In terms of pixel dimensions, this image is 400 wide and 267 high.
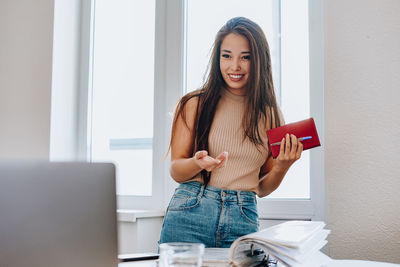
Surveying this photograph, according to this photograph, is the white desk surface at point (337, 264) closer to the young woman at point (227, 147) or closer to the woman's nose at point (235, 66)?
the young woman at point (227, 147)

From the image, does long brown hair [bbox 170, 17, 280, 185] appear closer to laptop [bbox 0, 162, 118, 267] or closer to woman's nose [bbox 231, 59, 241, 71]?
woman's nose [bbox 231, 59, 241, 71]

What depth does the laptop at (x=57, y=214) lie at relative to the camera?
0.51m

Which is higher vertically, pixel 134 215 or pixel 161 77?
pixel 161 77

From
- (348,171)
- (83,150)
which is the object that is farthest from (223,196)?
(83,150)

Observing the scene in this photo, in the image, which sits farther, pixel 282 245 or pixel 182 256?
pixel 282 245

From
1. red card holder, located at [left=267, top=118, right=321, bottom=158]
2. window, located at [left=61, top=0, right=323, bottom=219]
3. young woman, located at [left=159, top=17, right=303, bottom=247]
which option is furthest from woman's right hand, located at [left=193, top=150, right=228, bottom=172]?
window, located at [left=61, top=0, right=323, bottom=219]

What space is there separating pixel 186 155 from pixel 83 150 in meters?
0.96

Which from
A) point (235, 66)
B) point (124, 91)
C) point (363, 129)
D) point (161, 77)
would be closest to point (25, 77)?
point (124, 91)

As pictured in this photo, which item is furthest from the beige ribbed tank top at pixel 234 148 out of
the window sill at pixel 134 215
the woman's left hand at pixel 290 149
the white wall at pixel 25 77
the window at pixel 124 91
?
the white wall at pixel 25 77

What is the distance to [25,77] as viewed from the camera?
6.93ft

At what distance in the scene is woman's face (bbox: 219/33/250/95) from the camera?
55.0 inches

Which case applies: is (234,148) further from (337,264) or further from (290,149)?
(337,264)

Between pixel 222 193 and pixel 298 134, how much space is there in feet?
0.93

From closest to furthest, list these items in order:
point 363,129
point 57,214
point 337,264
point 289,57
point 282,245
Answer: point 57,214 < point 282,245 < point 337,264 < point 363,129 < point 289,57
